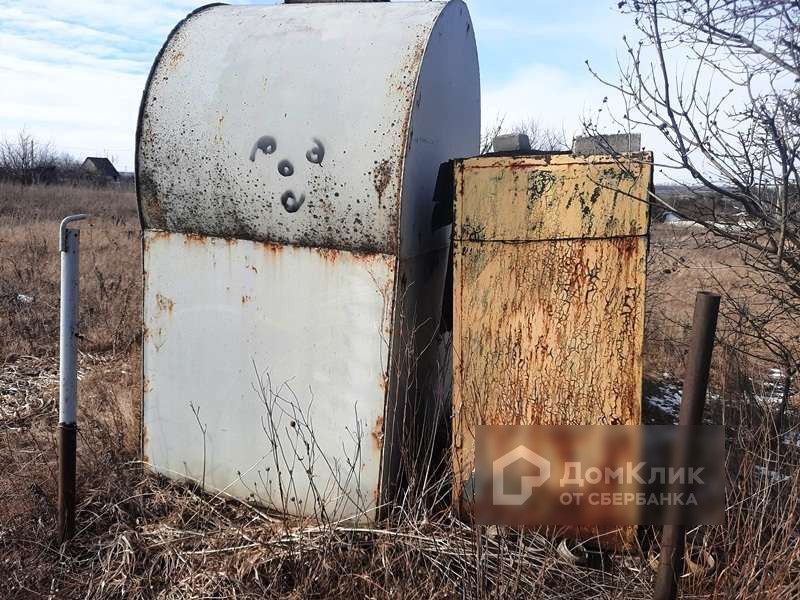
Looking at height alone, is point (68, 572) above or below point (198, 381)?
below

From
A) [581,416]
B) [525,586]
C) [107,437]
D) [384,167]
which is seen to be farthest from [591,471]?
[107,437]

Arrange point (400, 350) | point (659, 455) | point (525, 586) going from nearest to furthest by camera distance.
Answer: point (525, 586), point (659, 455), point (400, 350)

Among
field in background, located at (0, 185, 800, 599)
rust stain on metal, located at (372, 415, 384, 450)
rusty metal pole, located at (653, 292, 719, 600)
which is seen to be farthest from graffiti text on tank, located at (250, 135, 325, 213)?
rusty metal pole, located at (653, 292, 719, 600)

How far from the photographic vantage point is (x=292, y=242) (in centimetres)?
273

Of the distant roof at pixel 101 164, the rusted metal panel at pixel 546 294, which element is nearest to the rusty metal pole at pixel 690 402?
the rusted metal panel at pixel 546 294

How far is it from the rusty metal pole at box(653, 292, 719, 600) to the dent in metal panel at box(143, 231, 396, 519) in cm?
113

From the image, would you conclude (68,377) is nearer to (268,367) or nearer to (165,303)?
(165,303)

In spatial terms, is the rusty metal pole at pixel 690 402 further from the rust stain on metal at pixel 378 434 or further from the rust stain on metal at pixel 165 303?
the rust stain on metal at pixel 165 303

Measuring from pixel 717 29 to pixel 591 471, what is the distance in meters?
1.62

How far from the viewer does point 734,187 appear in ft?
8.16

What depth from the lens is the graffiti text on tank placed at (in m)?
2.63

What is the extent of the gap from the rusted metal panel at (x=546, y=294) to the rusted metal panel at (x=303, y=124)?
1.06 feet

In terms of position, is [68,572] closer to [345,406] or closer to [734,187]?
[345,406]

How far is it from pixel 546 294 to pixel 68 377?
6.35 ft
